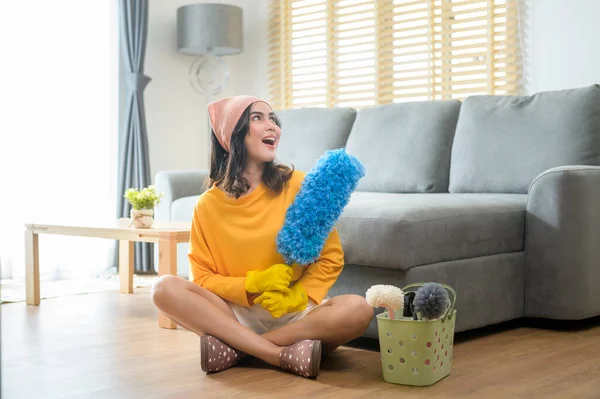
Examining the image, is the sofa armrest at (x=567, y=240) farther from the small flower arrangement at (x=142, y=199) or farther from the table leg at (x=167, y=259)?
the small flower arrangement at (x=142, y=199)

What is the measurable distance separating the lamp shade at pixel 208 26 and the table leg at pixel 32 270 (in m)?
1.82

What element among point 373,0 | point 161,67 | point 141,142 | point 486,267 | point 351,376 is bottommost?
point 351,376

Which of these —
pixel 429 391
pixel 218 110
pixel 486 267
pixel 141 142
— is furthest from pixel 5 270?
pixel 429 391

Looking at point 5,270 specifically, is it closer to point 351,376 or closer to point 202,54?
point 202,54

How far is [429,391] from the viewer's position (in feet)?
6.12

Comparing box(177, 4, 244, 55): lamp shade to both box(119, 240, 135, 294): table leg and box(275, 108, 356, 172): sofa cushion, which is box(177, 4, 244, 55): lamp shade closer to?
box(275, 108, 356, 172): sofa cushion

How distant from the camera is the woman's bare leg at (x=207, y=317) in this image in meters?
2.05

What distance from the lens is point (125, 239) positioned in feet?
9.92

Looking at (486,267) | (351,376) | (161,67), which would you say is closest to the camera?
(351,376)

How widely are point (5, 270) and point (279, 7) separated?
2.46 m

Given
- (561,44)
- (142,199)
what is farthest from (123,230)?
(561,44)

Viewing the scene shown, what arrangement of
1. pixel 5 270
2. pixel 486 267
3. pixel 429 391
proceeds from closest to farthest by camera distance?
pixel 429 391 → pixel 486 267 → pixel 5 270

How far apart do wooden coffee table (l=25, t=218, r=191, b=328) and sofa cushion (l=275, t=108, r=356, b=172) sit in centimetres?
86

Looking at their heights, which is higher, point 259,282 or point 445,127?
point 445,127
